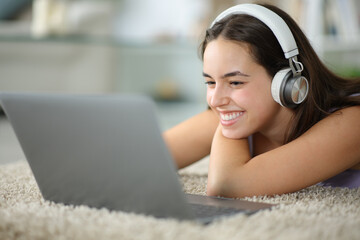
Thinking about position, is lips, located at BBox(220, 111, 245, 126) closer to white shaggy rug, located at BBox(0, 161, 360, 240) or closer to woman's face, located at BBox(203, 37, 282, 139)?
woman's face, located at BBox(203, 37, 282, 139)

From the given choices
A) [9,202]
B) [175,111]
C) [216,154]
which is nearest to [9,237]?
[9,202]

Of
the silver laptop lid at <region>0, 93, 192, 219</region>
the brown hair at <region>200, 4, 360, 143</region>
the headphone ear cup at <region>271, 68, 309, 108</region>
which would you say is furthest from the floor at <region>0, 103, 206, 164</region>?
the silver laptop lid at <region>0, 93, 192, 219</region>

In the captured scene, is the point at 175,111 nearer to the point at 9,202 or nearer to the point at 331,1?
the point at 331,1

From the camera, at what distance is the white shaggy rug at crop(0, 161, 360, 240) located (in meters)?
0.70

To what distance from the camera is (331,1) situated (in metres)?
2.84

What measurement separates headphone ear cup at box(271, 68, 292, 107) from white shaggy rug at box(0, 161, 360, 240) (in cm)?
24

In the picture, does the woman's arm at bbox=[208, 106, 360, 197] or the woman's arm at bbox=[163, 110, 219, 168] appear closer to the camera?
the woman's arm at bbox=[208, 106, 360, 197]

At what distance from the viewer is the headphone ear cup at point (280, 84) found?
108cm

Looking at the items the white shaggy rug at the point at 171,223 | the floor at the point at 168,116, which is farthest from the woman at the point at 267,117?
the floor at the point at 168,116

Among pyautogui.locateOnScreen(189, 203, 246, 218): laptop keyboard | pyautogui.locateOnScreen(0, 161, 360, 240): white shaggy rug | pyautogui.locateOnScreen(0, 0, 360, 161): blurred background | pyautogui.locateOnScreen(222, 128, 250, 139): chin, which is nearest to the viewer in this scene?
pyautogui.locateOnScreen(0, 161, 360, 240): white shaggy rug

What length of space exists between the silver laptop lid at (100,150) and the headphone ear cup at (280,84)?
1.50 feet

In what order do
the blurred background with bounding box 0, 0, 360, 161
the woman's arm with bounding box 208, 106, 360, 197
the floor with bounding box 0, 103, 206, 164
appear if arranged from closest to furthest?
1. the woman's arm with bounding box 208, 106, 360, 197
2. the floor with bounding box 0, 103, 206, 164
3. the blurred background with bounding box 0, 0, 360, 161

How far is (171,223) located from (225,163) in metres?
0.41

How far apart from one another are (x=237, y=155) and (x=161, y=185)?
1.44 feet
